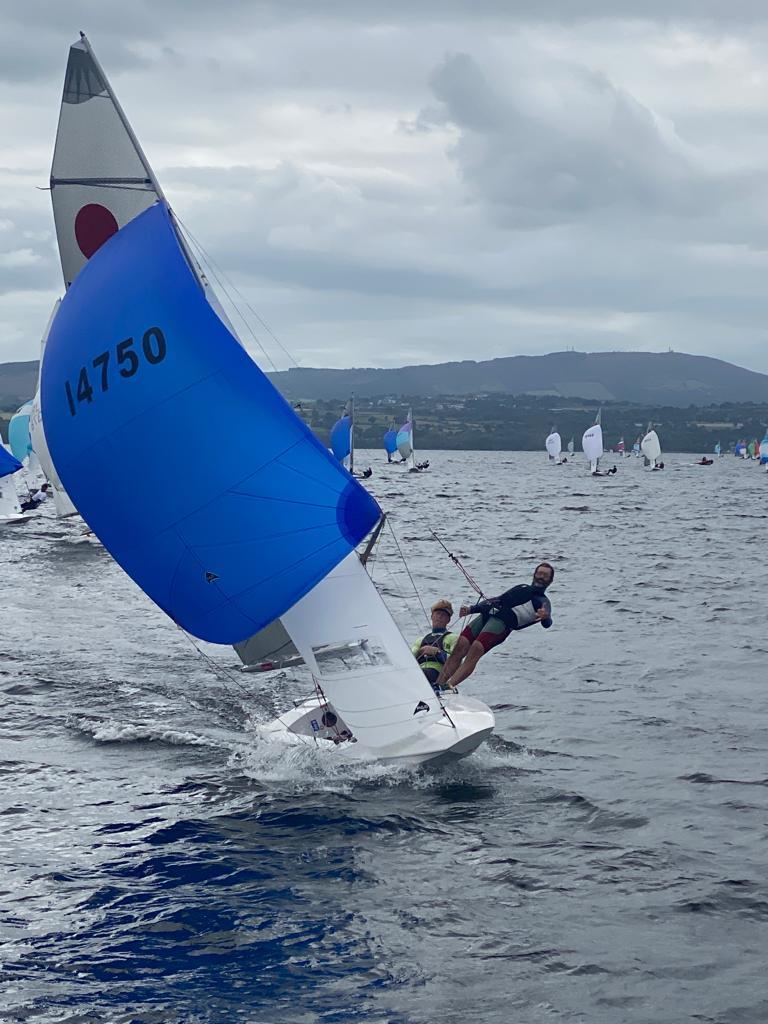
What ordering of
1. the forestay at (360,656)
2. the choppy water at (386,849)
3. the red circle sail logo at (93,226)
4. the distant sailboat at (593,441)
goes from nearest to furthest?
the choppy water at (386,849)
the forestay at (360,656)
the red circle sail logo at (93,226)
the distant sailboat at (593,441)

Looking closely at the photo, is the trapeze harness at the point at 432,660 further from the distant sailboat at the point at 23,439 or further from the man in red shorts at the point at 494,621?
the distant sailboat at the point at 23,439

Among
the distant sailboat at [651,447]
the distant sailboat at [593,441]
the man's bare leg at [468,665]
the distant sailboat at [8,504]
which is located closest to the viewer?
the man's bare leg at [468,665]

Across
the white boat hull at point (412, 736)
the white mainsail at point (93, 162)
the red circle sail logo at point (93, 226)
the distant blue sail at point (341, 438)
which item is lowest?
the white boat hull at point (412, 736)

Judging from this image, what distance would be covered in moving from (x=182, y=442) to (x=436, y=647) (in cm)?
476

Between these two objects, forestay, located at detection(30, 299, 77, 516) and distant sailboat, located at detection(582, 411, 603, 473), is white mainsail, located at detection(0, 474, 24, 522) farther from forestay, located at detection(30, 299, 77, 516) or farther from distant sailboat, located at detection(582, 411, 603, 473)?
distant sailboat, located at detection(582, 411, 603, 473)

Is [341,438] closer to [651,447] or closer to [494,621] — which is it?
[651,447]

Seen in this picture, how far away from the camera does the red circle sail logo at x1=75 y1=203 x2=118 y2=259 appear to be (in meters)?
14.4

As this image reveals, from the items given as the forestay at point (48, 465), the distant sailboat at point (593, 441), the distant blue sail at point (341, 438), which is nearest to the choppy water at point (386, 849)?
the forestay at point (48, 465)

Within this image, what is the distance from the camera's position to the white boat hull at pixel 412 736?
42.7ft

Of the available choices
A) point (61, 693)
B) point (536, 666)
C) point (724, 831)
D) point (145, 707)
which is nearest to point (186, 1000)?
point (724, 831)

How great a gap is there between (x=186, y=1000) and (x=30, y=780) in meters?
5.52

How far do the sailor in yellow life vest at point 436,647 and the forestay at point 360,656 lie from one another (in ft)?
7.18

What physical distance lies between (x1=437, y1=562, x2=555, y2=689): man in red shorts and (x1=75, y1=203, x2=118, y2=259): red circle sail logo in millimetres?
6301

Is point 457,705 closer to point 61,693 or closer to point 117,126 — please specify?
point 61,693
